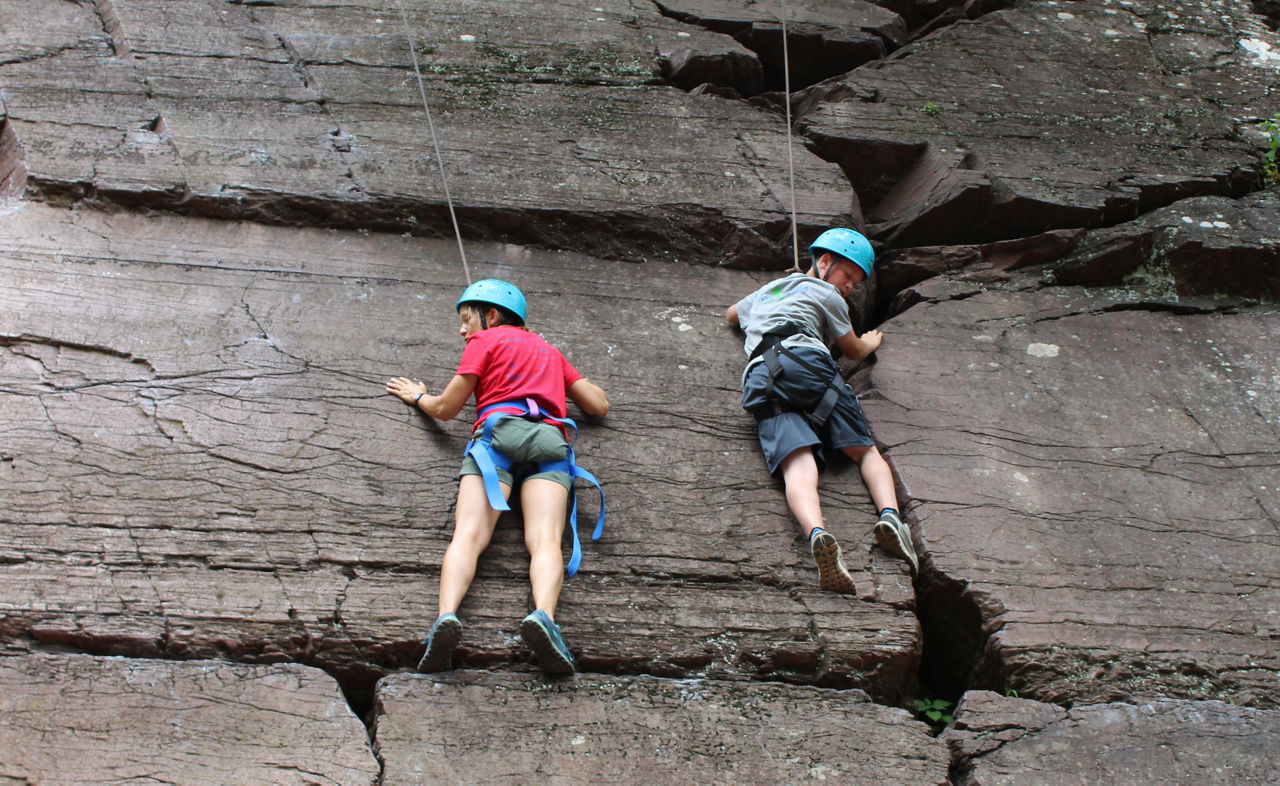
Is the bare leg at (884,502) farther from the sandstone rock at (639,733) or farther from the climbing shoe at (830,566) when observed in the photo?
the sandstone rock at (639,733)

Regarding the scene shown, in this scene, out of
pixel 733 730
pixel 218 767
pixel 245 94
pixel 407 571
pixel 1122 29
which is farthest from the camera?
pixel 1122 29

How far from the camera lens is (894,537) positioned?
4.03 m

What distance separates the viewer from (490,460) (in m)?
3.92

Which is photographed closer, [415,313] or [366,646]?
[366,646]

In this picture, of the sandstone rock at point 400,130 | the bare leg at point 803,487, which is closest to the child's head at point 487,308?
the sandstone rock at point 400,130

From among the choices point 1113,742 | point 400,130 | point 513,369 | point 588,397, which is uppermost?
point 400,130

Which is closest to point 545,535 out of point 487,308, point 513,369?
point 513,369

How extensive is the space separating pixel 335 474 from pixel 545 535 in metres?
0.95

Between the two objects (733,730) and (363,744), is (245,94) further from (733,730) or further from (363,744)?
(733,730)

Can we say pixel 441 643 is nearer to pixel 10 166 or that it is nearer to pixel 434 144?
pixel 434 144

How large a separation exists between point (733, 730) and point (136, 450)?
8.28ft

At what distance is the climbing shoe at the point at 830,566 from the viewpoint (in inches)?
149


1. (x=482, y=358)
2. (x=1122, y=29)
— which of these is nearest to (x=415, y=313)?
(x=482, y=358)

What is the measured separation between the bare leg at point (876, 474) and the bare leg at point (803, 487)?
0.19 m
